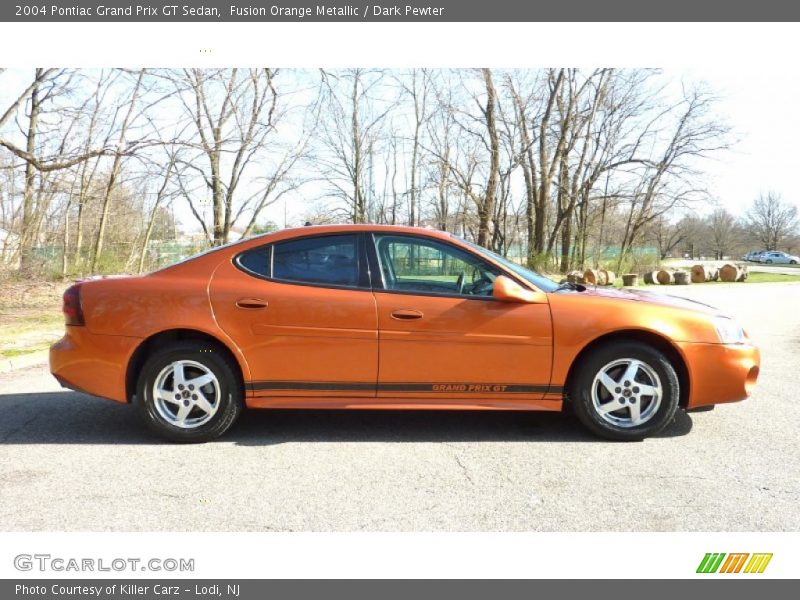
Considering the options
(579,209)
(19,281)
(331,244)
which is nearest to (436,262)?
(331,244)

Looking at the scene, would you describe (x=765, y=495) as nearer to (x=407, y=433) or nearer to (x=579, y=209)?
(x=407, y=433)

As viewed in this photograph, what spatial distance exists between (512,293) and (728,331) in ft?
5.52

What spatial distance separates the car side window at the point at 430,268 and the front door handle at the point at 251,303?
91cm

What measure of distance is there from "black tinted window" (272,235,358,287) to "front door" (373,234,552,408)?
31 centimetres

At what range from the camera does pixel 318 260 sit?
162 inches

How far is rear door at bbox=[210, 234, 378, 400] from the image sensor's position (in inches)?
155

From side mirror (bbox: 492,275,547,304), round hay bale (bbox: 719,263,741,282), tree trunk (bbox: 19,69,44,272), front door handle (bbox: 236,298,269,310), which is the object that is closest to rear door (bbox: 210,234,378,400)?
front door handle (bbox: 236,298,269,310)

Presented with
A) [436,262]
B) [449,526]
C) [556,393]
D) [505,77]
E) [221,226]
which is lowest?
[449,526]

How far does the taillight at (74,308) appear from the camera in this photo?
404 cm

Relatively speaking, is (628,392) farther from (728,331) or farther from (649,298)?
(728,331)

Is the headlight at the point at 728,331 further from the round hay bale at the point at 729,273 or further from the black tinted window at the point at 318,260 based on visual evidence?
the round hay bale at the point at 729,273

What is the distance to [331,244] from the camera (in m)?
4.15

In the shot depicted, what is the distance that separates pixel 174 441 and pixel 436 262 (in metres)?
2.36

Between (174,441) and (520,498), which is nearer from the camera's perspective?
(520,498)
